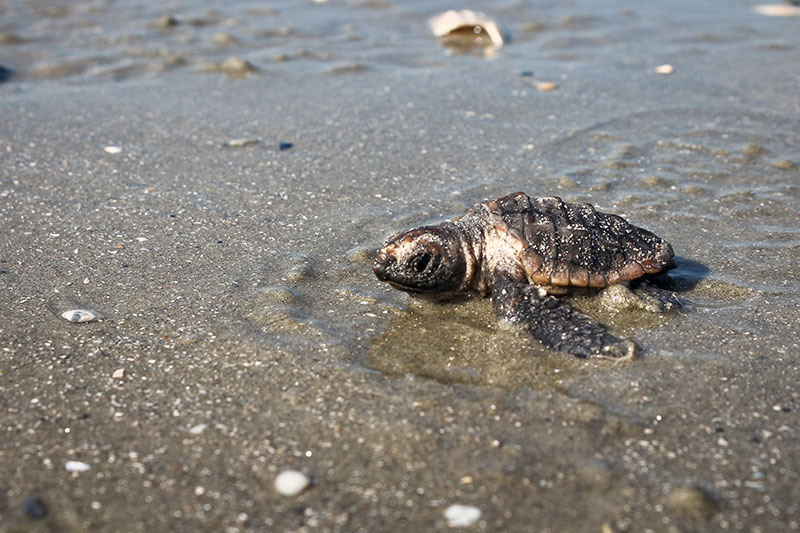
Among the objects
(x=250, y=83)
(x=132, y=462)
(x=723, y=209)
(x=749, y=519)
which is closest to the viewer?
(x=749, y=519)

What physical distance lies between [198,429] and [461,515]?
3.49ft

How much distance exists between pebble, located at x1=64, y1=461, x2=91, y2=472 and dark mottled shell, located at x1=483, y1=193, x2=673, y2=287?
2.17 metres

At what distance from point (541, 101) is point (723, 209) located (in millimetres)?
2503

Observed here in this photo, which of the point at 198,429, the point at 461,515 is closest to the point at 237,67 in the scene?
the point at 198,429

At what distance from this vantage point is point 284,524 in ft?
7.98

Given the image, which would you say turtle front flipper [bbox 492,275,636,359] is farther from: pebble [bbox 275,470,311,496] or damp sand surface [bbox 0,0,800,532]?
pebble [bbox 275,470,311,496]

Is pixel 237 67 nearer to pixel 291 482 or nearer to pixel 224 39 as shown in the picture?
→ pixel 224 39

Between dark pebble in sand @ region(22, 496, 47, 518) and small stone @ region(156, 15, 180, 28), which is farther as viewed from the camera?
small stone @ region(156, 15, 180, 28)

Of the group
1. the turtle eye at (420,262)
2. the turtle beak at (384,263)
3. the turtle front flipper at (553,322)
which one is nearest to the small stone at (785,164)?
the turtle front flipper at (553,322)

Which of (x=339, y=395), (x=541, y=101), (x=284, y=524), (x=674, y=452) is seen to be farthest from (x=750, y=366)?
(x=541, y=101)

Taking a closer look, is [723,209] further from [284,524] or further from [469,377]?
[284,524]

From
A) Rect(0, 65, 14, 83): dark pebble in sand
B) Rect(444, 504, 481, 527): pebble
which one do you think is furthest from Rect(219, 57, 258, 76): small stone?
Rect(444, 504, 481, 527): pebble

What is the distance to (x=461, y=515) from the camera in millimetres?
2457

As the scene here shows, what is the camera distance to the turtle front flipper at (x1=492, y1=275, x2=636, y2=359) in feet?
10.9
